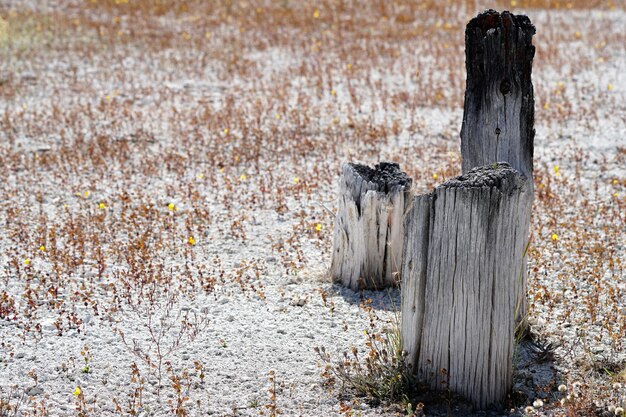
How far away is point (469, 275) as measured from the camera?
4.88 metres

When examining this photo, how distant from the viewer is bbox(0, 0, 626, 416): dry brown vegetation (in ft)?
21.6

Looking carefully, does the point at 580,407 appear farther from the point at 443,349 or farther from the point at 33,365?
the point at 33,365

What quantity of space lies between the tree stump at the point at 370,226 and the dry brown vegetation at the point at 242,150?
75 centimetres

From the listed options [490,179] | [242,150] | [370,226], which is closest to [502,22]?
[490,179]

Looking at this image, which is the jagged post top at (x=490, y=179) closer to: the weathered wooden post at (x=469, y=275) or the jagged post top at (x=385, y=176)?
the weathered wooden post at (x=469, y=275)

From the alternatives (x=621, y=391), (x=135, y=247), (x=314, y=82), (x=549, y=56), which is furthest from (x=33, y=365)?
(x=549, y=56)

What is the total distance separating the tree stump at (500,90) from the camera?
5.52 meters

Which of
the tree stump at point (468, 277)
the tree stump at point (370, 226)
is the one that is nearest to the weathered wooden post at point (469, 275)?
the tree stump at point (468, 277)

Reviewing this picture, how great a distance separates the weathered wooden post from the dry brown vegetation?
1.91 feet

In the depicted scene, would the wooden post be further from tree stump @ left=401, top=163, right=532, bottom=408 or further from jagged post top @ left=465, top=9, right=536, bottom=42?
tree stump @ left=401, top=163, right=532, bottom=408

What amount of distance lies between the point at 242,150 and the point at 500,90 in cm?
589

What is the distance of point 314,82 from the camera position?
1428 centimetres

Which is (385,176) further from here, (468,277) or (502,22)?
(468,277)

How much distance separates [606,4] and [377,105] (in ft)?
33.4
